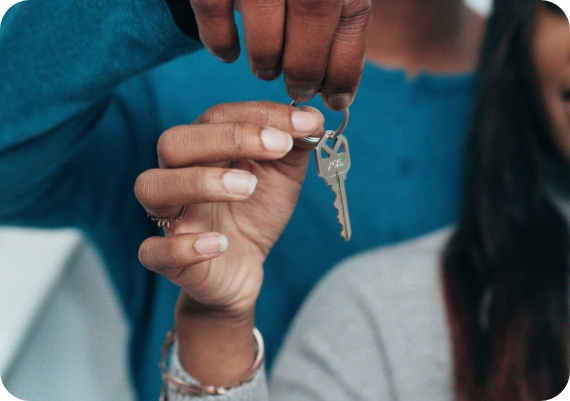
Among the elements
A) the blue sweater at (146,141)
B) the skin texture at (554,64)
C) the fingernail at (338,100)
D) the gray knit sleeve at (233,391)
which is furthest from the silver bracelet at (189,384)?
the skin texture at (554,64)

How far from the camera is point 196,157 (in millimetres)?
271

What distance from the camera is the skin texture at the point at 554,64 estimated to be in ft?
1.93

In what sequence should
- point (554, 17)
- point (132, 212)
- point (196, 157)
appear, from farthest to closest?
point (554, 17) → point (132, 212) → point (196, 157)

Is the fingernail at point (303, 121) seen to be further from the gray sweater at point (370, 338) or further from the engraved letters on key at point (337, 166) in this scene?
the gray sweater at point (370, 338)

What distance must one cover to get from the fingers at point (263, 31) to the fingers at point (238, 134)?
0.03m

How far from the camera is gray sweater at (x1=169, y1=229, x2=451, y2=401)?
0.55 meters

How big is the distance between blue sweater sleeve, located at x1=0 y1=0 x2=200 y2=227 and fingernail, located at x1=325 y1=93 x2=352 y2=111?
0.09m

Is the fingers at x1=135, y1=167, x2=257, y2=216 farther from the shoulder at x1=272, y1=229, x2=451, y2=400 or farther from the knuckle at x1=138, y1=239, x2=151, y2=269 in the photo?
the shoulder at x1=272, y1=229, x2=451, y2=400


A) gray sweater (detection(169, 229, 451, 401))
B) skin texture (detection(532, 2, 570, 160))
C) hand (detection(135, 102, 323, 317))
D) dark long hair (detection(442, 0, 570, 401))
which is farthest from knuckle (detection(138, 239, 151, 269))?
skin texture (detection(532, 2, 570, 160))

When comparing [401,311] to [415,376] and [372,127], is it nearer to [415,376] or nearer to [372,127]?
[415,376]

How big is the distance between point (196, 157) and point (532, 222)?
1.95ft

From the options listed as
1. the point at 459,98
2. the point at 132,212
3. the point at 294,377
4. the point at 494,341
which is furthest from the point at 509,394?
the point at 132,212

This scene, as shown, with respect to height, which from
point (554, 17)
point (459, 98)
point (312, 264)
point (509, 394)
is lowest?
point (509, 394)

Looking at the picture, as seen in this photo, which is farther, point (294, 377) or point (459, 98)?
point (459, 98)
